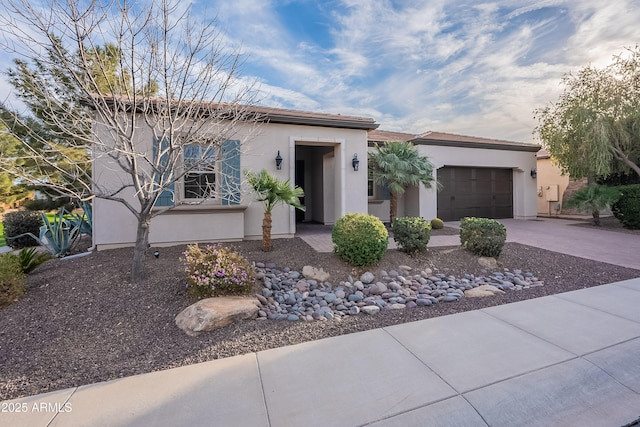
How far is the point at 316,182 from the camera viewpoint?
11906 millimetres

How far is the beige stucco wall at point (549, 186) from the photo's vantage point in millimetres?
16250

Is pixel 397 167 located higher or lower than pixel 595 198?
higher

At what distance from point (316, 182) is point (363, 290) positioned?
25.2 ft

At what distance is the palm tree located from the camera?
9438mm

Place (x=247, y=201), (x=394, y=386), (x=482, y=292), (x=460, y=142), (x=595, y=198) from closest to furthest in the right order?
(x=394, y=386) → (x=482, y=292) → (x=247, y=201) → (x=595, y=198) → (x=460, y=142)

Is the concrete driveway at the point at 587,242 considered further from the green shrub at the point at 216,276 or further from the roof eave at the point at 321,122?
the green shrub at the point at 216,276

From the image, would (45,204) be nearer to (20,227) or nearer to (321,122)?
(20,227)

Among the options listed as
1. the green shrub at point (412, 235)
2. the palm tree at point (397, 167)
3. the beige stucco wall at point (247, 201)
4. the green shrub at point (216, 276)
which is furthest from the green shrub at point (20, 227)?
the palm tree at point (397, 167)

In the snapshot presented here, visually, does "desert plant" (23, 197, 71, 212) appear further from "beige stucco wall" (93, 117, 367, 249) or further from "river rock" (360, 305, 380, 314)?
"river rock" (360, 305, 380, 314)

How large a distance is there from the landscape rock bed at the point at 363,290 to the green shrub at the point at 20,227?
25.8ft

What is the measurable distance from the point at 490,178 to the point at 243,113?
12.4 meters

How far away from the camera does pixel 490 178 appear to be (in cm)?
1352

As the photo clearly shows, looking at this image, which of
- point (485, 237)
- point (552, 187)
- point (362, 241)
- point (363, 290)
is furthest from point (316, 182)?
point (552, 187)

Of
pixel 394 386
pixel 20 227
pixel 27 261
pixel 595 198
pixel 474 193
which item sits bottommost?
pixel 394 386
